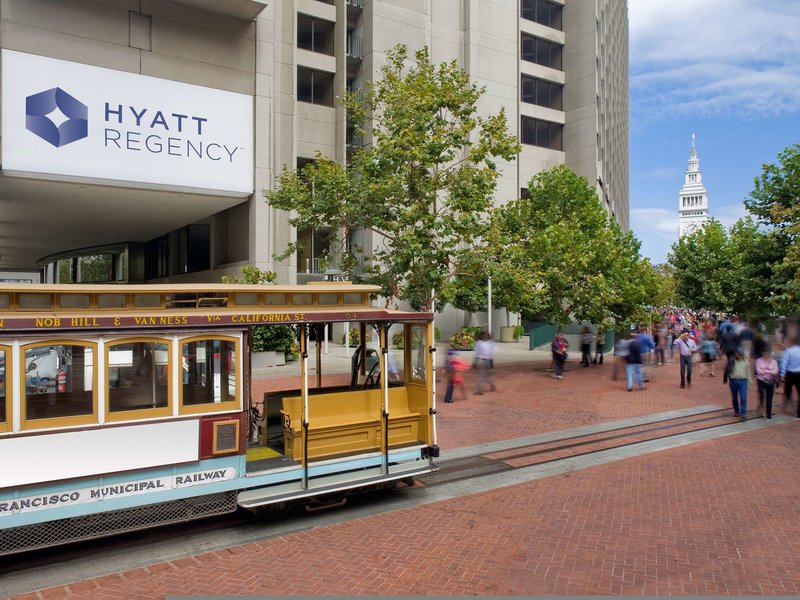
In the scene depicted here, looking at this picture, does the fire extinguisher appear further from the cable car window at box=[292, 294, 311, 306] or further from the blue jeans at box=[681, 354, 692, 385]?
the blue jeans at box=[681, 354, 692, 385]

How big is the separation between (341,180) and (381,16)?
18.4 metres

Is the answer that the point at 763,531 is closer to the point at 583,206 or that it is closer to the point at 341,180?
the point at 341,180

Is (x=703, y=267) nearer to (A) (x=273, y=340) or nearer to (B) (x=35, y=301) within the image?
(A) (x=273, y=340)

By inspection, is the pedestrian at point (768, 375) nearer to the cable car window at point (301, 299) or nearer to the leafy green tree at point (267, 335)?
the cable car window at point (301, 299)

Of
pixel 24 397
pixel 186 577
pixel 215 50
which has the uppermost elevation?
pixel 215 50

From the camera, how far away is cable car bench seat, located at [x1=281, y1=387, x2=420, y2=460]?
773 centimetres

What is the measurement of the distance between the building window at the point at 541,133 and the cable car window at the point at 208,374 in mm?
37040

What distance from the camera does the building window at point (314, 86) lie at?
31.3 metres

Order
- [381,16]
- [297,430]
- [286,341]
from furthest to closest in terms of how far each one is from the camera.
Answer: [381,16] → [286,341] → [297,430]

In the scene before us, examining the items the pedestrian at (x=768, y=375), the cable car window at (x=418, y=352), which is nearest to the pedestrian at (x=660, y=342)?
the pedestrian at (x=768, y=375)

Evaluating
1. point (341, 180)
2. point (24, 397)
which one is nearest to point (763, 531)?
point (24, 397)

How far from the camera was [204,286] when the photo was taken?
709 centimetres

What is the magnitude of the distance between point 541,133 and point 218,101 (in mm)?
25529

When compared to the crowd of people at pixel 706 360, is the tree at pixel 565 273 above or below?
above
